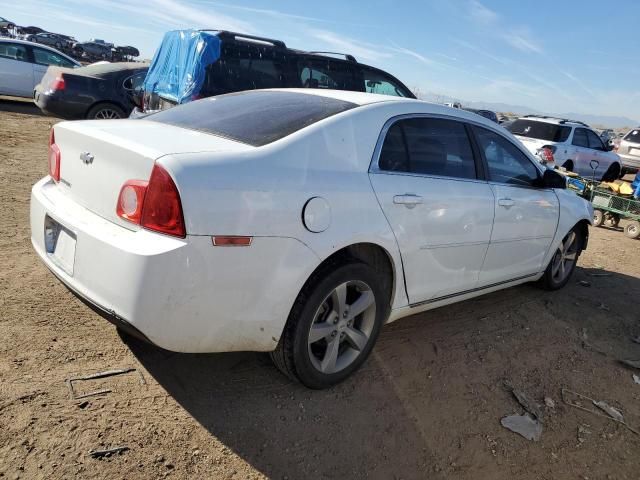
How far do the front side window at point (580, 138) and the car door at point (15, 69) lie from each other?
13654 mm

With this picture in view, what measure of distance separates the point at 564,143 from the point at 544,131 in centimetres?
55

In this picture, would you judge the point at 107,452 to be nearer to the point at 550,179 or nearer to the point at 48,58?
the point at 550,179

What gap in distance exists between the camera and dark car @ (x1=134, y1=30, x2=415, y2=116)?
24.2ft

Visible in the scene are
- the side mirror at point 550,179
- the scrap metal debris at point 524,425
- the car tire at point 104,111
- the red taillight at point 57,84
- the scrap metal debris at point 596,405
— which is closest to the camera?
the scrap metal debris at point 524,425

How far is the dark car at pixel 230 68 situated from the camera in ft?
24.2

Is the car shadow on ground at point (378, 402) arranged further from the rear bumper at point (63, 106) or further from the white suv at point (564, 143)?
the white suv at point (564, 143)

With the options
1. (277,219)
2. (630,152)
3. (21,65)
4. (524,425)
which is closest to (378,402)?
(524,425)

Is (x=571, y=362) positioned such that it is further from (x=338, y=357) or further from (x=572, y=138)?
(x=572, y=138)

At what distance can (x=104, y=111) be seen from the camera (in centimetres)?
1026

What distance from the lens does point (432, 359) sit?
353 centimetres

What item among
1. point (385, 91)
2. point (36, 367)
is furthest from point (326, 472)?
point (385, 91)

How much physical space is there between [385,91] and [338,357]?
7.28 meters

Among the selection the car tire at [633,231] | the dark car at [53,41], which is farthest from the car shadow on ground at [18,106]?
the dark car at [53,41]

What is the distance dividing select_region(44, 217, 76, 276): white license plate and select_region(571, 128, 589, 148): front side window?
13.0 meters
